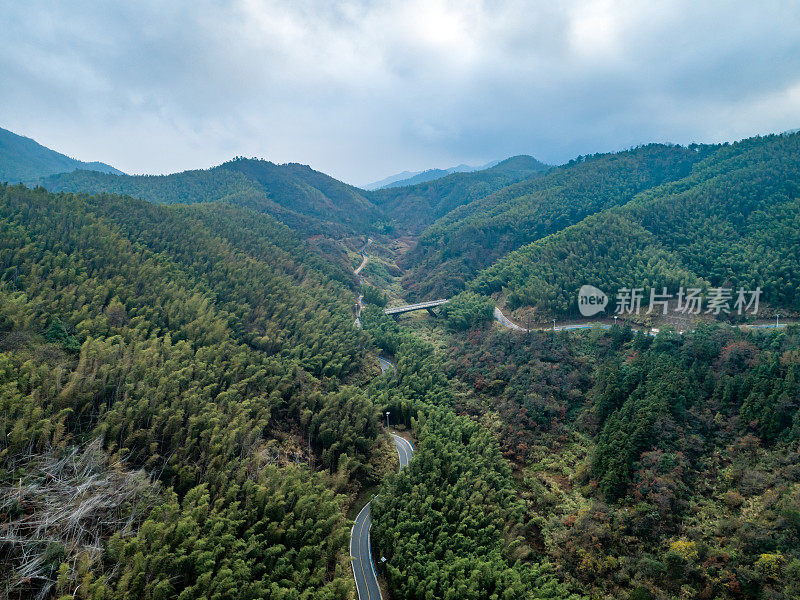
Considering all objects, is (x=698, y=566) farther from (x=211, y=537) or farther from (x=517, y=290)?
(x=517, y=290)

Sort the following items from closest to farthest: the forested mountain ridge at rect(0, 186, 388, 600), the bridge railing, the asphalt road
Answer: the forested mountain ridge at rect(0, 186, 388, 600)
the asphalt road
the bridge railing

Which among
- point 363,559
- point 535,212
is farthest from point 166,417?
point 535,212

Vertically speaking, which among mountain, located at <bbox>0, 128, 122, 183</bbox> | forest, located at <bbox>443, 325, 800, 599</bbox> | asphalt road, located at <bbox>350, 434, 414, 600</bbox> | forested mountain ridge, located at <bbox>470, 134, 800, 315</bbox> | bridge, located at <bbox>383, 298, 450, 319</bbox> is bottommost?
asphalt road, located at <bbox>350, 434, 414, 600</bbox>

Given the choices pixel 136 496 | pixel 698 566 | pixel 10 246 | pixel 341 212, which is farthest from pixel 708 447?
pixel 341 212

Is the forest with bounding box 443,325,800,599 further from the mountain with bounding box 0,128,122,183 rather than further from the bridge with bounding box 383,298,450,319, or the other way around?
the mountain with bounding box 0,128,122,183

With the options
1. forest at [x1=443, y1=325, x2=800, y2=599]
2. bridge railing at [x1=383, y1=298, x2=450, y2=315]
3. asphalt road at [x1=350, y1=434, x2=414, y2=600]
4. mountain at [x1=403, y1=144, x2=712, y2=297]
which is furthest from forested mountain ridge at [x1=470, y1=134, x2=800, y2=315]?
asphalt road at [x1=350, y1=434, x2=414, y2=600]

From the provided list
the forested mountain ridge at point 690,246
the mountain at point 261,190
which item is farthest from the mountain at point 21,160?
the forested mountain ridge at point 690,246

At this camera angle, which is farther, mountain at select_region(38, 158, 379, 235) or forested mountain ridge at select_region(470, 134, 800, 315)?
mountain at select_region(38, 158, 379, 235)

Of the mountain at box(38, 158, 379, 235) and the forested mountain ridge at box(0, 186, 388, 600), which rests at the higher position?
the mountain at box(38, 158, 379, 235)
